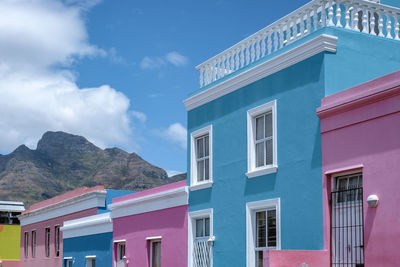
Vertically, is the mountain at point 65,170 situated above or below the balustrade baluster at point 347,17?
above

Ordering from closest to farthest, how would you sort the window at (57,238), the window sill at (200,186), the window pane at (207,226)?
1. the window sill at (200,186)
2. the window pane at (207,226)
3. the window at (57,238)

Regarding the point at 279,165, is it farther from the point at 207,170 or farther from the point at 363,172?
the point at 207,170

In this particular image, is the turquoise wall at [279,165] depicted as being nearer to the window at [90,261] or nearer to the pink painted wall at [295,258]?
the pink painted wall at [295,258]

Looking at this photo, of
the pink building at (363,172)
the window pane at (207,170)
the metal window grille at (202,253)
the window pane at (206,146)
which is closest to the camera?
the pink building at (363,172)

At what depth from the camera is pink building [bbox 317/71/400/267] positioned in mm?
10281

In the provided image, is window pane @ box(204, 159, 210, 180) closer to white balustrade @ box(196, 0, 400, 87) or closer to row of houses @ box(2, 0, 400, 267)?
row of houses @ box(2, 0, 400, 267)

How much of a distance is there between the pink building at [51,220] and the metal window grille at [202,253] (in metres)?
8.24

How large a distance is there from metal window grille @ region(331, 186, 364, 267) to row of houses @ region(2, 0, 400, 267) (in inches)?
1.0

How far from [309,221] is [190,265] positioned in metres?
4.98

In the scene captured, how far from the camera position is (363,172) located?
10.8 m

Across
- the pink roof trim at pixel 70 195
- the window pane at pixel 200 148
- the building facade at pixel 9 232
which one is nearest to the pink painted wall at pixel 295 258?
the window pane at pixel 200 148

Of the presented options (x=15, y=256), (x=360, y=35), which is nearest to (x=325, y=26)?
(x=360, y=35)

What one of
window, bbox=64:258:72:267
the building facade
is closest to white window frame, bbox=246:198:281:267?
window, bbox=64:258:72:267

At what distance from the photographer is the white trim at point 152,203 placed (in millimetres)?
16703
